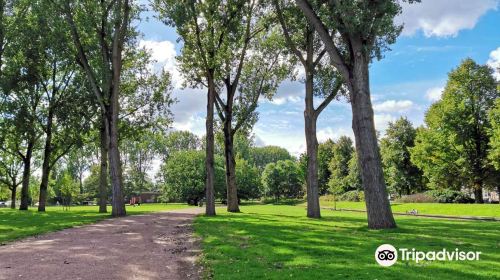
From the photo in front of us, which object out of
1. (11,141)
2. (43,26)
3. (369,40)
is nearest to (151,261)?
(369,40)

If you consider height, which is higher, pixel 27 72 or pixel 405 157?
pixel 27 72

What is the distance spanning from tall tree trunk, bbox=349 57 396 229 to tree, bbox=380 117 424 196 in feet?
169

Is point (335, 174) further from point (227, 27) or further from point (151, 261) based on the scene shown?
point (151, 261)

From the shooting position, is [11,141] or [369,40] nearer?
[369,40]

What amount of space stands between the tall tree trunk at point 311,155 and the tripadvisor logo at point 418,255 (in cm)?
1445

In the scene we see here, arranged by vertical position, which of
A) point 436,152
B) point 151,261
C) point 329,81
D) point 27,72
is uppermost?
point 27,72

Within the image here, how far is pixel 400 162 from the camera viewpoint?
213ft

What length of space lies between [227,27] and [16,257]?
67.0ft

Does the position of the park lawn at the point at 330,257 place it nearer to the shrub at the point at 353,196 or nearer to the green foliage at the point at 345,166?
the shrub at the point at 353,196

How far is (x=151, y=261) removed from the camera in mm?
9500

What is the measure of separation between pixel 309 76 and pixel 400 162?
4544 centimetres

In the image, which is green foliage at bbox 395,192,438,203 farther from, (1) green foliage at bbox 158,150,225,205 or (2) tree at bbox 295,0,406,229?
(2) tree at bbox 295,0,406,229

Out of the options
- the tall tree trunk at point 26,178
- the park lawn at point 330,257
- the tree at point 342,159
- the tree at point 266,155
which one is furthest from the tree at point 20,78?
the tree at point 266,155

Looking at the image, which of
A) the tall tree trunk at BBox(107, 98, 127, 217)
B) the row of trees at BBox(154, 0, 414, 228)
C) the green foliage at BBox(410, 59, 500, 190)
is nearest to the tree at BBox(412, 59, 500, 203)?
the green foliage at BBox(410, 59, 500, 190)
